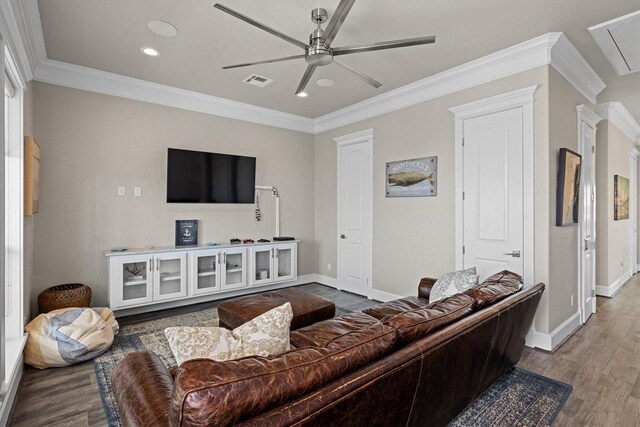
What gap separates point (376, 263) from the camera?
4.67 m

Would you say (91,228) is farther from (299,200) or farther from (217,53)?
(299,200)

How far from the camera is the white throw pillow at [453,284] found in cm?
266

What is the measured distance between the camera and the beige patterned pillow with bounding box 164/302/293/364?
4.14 feet

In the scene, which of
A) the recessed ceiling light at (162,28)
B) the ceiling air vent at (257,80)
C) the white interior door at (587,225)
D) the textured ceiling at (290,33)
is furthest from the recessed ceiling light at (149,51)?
the white interior door at (587,225)

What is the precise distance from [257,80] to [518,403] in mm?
3996

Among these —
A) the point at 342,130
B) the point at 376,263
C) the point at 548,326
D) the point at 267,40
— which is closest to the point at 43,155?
the point at 267,40

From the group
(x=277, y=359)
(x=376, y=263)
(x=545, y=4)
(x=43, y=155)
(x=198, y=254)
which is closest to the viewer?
(x=277, y=359)

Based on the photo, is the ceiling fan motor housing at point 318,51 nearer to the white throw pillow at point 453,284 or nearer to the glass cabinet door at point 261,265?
the white throw pillow at point 453,284

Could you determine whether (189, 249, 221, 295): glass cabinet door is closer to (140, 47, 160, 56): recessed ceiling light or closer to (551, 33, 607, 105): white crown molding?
(140, 47, 160, 56): recessed ceiling light

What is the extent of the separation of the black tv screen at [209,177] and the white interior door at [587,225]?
4.21 m

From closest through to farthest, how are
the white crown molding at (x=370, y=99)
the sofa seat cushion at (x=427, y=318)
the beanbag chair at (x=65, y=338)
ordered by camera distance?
the sofa seat cushion at (x=427, y=318), the beanbag chair at (x=65, y=338), the white crown molding at (x=370, y=99)

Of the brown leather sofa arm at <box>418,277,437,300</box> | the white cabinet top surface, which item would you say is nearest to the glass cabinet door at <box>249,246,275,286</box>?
the white cabinet top surface

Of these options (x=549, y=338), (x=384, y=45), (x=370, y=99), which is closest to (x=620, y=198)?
(x=549, y=338)

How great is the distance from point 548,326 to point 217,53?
4164 millimetres
